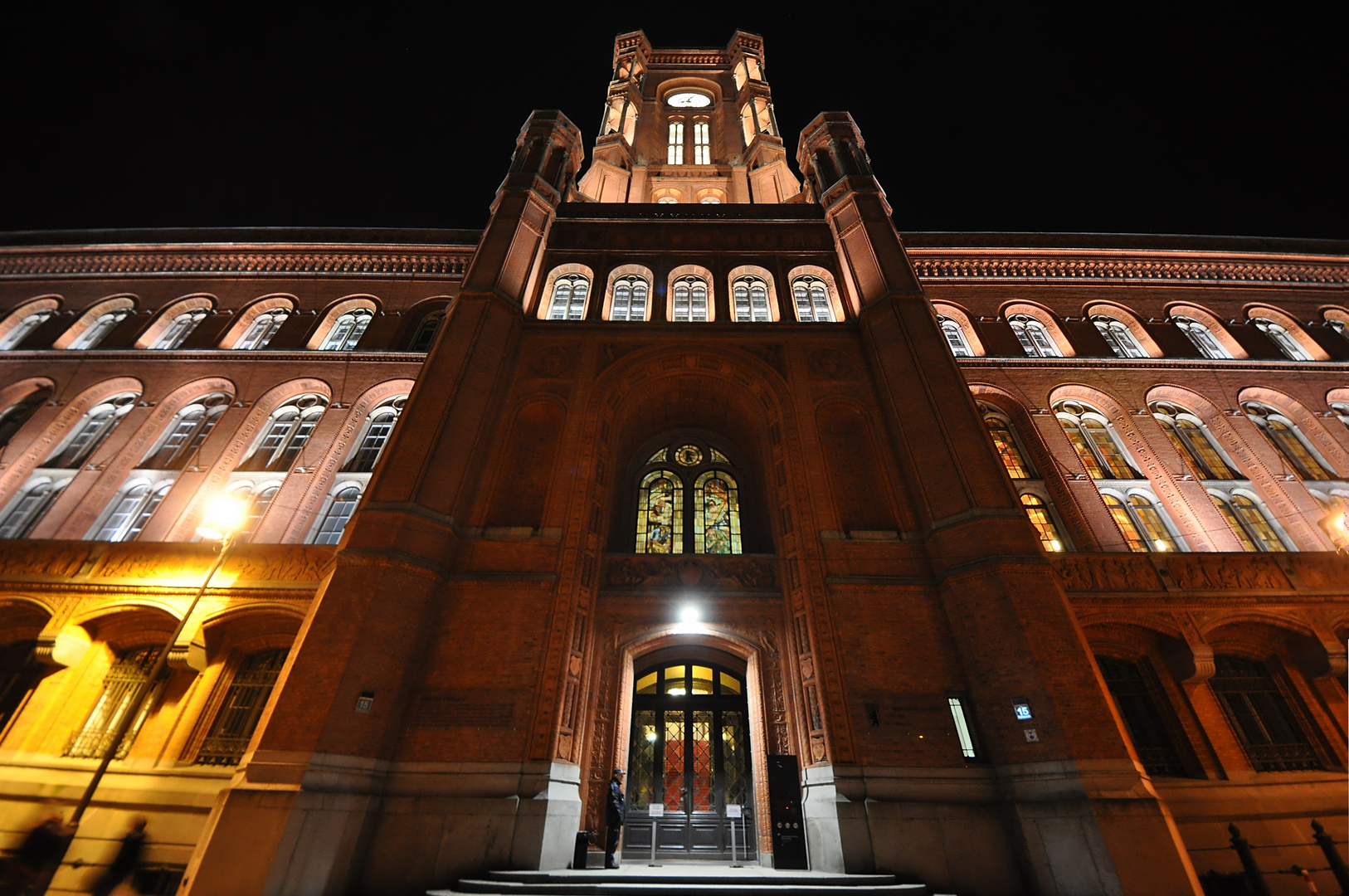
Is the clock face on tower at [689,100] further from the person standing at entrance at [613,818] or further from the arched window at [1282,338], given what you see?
the person standing at entrance at [613,818]

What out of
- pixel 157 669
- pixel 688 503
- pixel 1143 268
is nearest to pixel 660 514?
pixel 688 503

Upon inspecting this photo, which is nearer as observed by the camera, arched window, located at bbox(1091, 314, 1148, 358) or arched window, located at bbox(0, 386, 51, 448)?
arched window, located at bbox(0, 386, 51, 448)

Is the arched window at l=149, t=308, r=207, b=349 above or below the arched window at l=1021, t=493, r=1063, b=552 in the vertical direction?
above

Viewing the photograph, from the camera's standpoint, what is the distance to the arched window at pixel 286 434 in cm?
1600

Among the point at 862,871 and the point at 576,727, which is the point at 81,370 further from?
the point at 862,871

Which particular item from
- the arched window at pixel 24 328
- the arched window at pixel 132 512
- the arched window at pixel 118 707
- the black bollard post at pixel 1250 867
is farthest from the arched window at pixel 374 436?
the black bollard post at pixel 1250 867

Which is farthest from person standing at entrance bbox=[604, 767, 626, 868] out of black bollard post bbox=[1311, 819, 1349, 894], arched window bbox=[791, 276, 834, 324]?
arched window bbox=[791, 276, 834, 324]

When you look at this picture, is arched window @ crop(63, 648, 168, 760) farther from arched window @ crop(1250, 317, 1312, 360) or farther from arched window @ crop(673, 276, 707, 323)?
arched window @ crop(1250, 317, 1312, 360)

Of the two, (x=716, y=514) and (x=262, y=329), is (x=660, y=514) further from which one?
(x=262, y=329)

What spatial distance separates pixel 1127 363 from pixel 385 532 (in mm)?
20969

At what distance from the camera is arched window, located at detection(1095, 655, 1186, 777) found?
11.9 m

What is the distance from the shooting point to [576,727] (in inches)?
440

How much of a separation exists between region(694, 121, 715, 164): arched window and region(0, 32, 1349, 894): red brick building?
13160 millimetres

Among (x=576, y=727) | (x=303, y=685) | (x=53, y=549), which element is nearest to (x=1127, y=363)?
(x=576, y=727)
